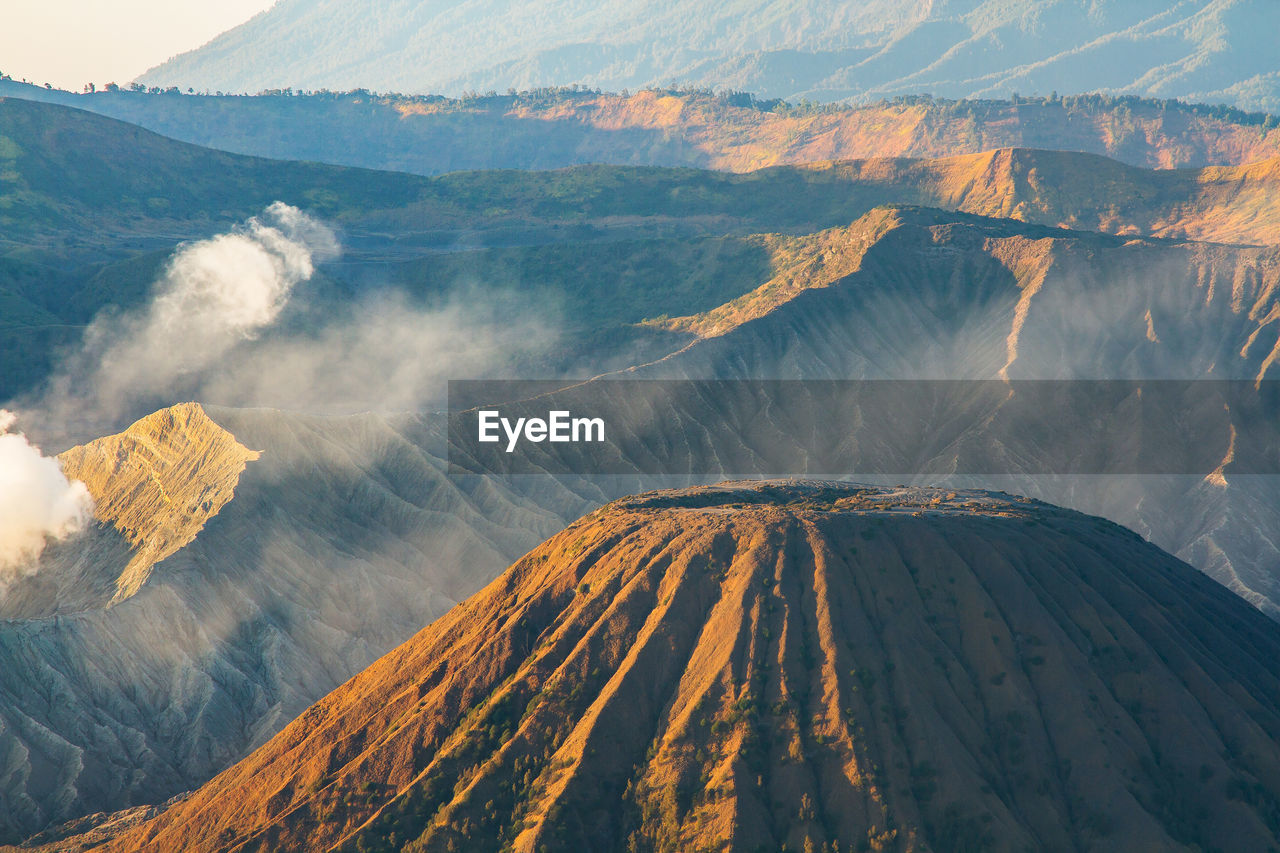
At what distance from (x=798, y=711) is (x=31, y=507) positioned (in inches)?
2670

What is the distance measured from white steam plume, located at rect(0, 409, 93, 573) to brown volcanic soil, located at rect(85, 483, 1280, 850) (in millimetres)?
37620

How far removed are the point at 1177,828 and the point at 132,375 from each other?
483 feet

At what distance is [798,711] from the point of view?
69.9 meters

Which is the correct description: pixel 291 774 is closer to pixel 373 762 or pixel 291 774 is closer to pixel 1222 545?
pixel 373 762

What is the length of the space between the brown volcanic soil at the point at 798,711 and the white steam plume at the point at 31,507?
37.6 meters

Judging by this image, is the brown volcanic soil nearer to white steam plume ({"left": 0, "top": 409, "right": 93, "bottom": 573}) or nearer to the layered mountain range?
the layered mountain range

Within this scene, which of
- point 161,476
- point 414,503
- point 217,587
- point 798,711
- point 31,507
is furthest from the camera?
point 414,503

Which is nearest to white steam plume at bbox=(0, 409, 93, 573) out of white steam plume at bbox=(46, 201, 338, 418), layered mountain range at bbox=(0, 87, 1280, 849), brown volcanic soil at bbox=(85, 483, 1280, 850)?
layered mountain range at bbox=(0, 87, 1280, 849)

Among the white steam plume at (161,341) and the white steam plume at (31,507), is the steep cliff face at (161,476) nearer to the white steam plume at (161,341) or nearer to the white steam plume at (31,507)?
the white steam plume at (31,507)

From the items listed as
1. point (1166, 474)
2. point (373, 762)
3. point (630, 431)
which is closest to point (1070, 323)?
point (1166, 474)

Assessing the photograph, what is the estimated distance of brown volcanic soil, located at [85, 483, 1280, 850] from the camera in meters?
66.9

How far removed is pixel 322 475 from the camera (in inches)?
4761

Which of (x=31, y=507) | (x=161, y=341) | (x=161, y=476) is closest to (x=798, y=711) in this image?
(x=161, y=476)

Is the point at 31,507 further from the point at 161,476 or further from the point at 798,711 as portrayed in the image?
the point at 798,711
